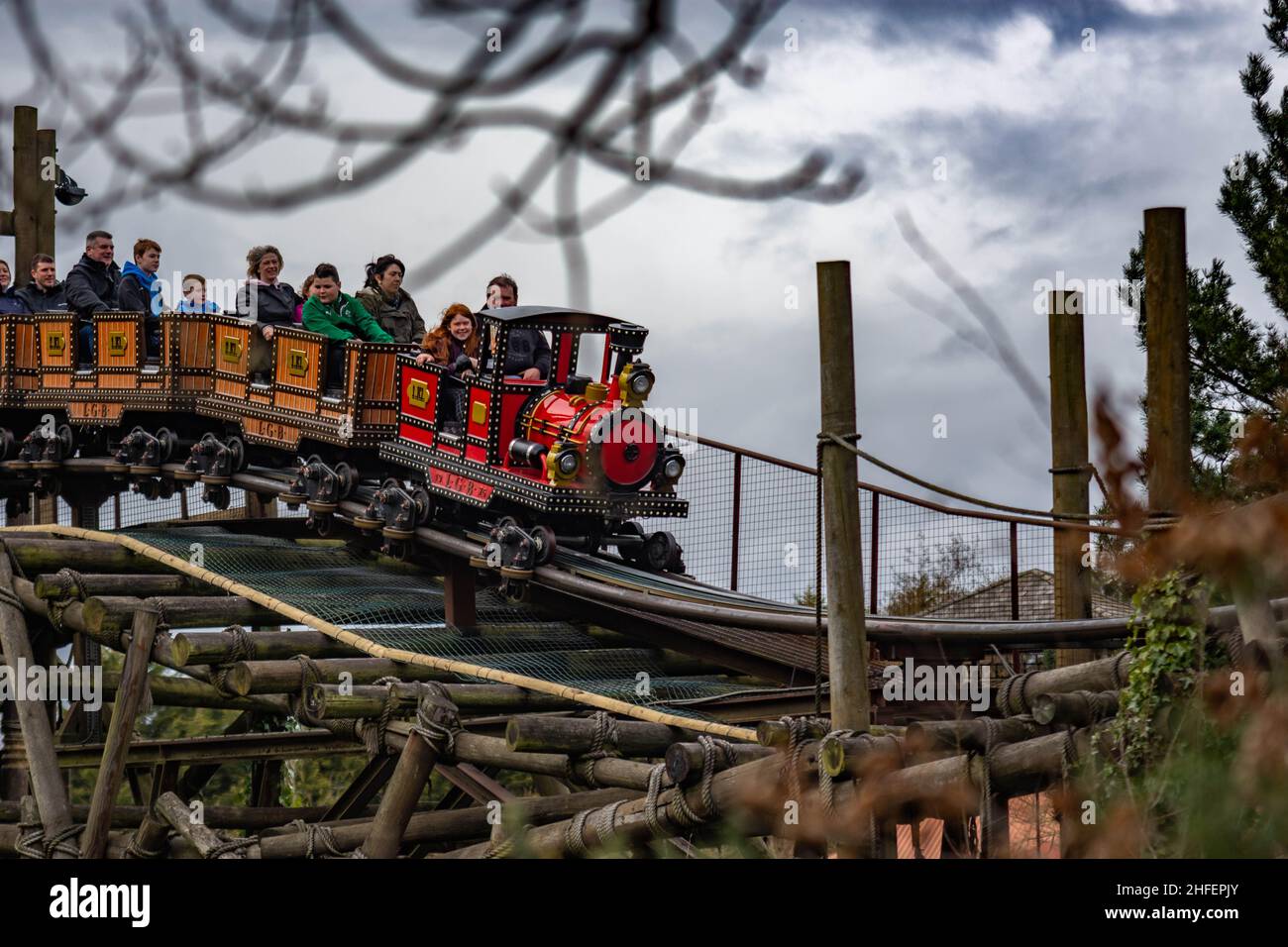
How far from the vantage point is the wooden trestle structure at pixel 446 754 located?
612 centimetres

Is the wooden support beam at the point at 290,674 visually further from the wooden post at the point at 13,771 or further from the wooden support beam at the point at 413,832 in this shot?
the wooden post at the point at 13,771

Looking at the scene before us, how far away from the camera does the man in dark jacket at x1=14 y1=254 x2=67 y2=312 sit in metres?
14.9

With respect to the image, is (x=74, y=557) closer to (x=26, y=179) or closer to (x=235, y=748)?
(x=235, y=748)

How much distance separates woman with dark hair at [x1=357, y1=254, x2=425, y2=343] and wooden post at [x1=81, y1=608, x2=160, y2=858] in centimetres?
442

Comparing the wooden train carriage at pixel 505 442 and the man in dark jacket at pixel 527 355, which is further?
the man in dark jacket at pixel 527 355

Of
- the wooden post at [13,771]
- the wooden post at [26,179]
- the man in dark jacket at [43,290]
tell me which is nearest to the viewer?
the wooden post at [13,771]

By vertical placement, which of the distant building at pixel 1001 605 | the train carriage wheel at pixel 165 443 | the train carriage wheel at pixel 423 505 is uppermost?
the train carriage wheel at pixel 165 443

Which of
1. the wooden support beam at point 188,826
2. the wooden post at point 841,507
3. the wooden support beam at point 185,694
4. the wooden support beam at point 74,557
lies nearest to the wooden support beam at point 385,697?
the wooden support beam at point 188,826

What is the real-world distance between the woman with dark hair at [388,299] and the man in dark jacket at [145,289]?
181 centimetres

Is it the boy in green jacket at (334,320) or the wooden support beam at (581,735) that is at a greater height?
the boy in green jacket at (334,320)

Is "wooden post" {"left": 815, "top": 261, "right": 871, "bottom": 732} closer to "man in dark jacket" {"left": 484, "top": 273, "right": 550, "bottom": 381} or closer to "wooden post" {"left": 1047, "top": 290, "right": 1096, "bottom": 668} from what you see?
"wooden post" {"left": 1047, "top": 290, "right": 1096, "bottom": 668}
